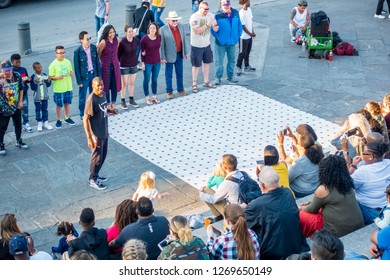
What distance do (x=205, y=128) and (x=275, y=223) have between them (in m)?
5.28

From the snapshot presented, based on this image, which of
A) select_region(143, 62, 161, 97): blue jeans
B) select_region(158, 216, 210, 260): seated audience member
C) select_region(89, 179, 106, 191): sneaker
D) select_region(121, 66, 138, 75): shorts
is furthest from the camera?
select_region(143, 62, 161, 97): blue jeans

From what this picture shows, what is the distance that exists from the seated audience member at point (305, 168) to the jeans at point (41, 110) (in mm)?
4752

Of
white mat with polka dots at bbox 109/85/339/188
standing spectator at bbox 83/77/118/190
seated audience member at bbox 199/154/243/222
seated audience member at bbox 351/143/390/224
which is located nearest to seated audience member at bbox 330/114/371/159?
seated audience member at bbox 351/143/390/224

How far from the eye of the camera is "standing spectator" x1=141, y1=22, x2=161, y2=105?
12.8m

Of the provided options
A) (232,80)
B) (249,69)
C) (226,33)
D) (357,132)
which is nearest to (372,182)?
(357,132)

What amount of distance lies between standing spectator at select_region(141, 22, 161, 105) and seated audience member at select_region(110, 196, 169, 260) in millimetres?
5870

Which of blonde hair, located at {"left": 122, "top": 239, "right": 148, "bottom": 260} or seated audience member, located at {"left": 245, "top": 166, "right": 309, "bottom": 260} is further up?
blonde hair, located at {"left": 122, "top": 239, "right": 148, "bottom": 260}

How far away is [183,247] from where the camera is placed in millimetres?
6551

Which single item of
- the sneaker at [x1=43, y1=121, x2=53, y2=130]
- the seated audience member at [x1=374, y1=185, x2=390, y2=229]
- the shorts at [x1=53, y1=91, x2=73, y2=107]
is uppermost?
the seated audience member at [x1=374, y1=185, x2=390, y2=229]

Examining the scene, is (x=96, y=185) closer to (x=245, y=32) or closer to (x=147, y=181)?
(x=147, y=181)

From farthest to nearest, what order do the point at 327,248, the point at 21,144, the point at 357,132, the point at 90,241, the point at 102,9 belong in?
the point at 102,9, the point at 21,144, the point at 357,132, the point at 90,241, the point at 327,248

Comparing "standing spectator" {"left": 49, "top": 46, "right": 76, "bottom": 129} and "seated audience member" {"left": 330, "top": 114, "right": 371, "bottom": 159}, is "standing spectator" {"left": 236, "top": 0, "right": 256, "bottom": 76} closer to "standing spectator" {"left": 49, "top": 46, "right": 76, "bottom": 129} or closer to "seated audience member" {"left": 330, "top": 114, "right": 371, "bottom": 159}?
"standing spectator" {"left": 49, "top": 46, "right": 76, "bottom": 129}

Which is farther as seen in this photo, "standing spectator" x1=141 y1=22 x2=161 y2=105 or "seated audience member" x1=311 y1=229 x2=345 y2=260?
"standing spectator" x1=141 y1=22 x2=161 y2=105

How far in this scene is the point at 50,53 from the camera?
629 inches
